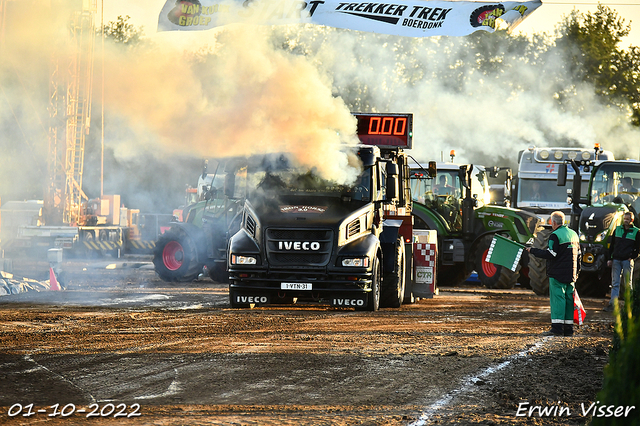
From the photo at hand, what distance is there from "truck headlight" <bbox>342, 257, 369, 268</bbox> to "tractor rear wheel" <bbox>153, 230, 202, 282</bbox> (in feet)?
25.9

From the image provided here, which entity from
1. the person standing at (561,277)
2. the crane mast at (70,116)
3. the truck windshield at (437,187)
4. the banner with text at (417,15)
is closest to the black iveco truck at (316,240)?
the person standing at (561,277)

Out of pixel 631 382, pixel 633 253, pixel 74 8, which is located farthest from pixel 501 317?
pixel 74 8

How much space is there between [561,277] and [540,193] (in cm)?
1396

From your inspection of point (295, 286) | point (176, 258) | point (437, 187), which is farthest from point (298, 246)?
point (437, 187)

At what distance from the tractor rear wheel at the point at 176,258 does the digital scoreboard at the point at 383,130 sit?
259 inches

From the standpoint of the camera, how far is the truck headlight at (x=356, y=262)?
45.9ft

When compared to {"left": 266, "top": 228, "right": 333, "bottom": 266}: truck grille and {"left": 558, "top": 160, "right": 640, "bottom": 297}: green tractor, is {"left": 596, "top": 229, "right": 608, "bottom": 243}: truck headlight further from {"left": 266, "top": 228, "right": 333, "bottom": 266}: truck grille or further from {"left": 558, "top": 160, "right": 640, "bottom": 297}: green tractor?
{"left": 266, "top": 228, "right": 333, "bottom": 266}: truck grille

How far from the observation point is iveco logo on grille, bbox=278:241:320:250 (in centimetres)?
1406

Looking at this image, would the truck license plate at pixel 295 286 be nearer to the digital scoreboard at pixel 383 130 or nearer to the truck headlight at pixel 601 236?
the digital scoreboard at pixel 383 130

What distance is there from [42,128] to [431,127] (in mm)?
17068

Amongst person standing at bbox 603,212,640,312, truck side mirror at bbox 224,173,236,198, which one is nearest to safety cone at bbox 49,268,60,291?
truck side mirror at bbox 224,173,236,198

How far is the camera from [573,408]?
7438 millimetres

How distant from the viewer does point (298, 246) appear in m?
14.1

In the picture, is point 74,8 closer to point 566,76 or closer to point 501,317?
point 501,317
